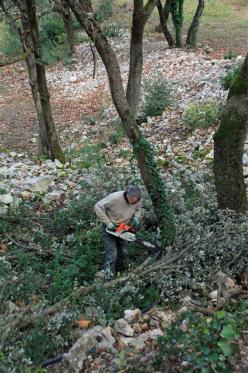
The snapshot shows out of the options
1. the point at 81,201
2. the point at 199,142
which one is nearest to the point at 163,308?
the point at 81,201

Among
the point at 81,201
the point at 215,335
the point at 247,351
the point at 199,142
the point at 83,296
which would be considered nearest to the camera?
the point at 215,335

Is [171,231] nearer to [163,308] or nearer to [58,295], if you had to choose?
[163,308]

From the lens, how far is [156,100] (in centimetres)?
1275

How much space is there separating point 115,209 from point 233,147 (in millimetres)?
1612

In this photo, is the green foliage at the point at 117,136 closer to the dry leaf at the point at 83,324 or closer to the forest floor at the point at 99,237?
the forest floor at the point at 99,237

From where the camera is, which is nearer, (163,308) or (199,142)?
(163,308)

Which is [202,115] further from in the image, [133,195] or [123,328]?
[123,328]

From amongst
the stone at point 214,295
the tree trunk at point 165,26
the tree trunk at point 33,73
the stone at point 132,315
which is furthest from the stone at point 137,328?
the tree trunk at point 165,26

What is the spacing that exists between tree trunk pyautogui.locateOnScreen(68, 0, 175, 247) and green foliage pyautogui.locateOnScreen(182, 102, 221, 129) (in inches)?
195

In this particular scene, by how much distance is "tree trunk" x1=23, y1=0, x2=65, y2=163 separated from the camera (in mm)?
9258

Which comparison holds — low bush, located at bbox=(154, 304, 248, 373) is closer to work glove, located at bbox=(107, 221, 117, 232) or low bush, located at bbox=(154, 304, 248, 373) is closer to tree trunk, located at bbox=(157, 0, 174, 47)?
work glove, located at bbox=(107, 221, 117, 232)

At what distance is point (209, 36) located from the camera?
21.0 meters

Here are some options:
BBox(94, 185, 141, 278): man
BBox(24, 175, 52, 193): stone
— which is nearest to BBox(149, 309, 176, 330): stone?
BBox(94, 185, 141, 278): man

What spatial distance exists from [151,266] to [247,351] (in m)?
1.78
